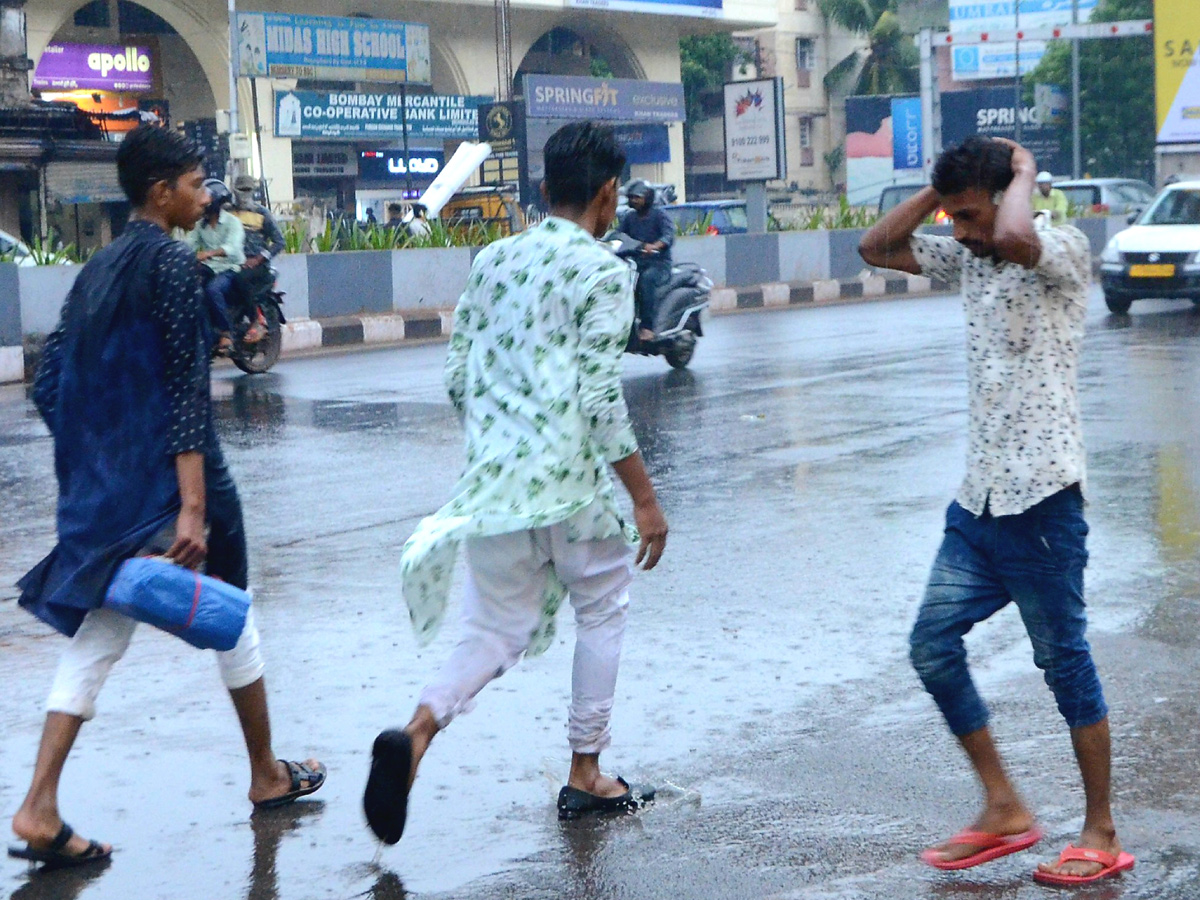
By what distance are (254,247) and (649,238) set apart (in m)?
3.19

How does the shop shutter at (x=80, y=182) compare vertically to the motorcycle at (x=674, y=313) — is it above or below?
above

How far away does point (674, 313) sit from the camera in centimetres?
1370

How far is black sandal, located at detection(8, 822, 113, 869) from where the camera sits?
3.62 metres

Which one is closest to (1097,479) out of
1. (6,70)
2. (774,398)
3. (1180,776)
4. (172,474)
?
(774,398)

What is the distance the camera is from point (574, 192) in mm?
3801

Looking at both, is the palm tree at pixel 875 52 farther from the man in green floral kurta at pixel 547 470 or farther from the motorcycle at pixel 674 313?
the man in green floral kurta at pixel 547 470

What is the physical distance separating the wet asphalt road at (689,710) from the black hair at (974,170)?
1367mm

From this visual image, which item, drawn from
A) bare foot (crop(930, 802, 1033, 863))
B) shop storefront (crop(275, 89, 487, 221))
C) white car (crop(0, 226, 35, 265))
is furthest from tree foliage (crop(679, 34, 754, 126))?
Answer: bare foot (crop(930, 802, 1033, 863))

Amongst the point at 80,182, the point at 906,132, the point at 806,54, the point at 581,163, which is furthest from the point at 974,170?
the point at 806,54

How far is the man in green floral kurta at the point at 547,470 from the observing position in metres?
3.68

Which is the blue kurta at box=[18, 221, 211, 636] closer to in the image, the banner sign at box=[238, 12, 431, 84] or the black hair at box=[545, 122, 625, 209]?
the black hair at box=[545, 122, 625, 209]

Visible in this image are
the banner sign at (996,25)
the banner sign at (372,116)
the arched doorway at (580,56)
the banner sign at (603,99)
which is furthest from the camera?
the banner sign at (996,25)

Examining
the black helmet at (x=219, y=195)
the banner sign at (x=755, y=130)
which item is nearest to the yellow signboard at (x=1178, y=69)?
the banner sign at (x=755, y=130)

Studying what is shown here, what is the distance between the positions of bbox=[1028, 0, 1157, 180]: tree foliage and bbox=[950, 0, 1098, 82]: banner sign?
11390mm
